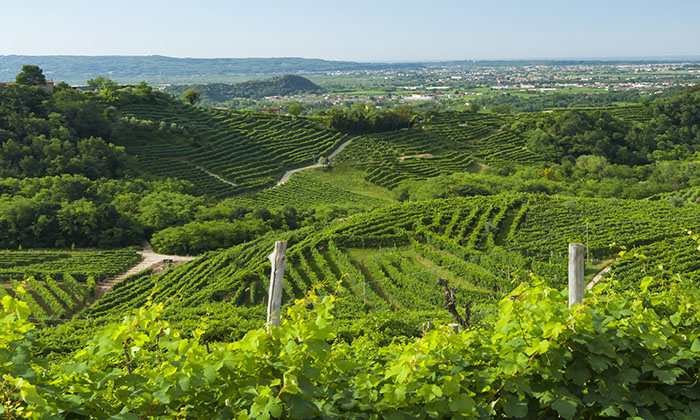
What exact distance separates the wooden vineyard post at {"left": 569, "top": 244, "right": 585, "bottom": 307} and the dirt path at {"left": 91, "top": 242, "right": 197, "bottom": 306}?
30050 mm

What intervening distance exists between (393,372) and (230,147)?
223 feet

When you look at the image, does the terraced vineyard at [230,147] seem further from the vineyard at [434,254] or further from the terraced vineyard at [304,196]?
the vineyard at [434,254]

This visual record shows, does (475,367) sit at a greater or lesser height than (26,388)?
lesser

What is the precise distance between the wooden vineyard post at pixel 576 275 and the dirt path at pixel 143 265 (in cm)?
3005

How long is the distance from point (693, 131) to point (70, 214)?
276 ft

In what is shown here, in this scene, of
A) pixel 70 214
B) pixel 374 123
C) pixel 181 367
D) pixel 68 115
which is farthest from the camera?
pixel 374 123

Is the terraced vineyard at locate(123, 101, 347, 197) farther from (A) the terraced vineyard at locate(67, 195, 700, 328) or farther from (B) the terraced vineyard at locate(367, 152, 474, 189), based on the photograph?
(A) the terraced vineyard at locate(67, 195, 700, 328)

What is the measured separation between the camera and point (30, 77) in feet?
230

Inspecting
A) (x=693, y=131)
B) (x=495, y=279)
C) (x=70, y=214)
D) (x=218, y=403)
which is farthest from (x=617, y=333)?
(x=693, y=131)

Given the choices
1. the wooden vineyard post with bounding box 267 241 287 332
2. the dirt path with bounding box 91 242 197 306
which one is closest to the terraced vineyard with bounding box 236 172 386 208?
the dirt path with bounding box 91 242 197 306

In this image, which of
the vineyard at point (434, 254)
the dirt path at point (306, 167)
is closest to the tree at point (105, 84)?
the dirt path at point (306, 167)

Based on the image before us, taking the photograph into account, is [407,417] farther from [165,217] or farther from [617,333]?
[165,217]

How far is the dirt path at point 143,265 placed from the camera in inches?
1222

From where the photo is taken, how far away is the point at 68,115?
63781mm
